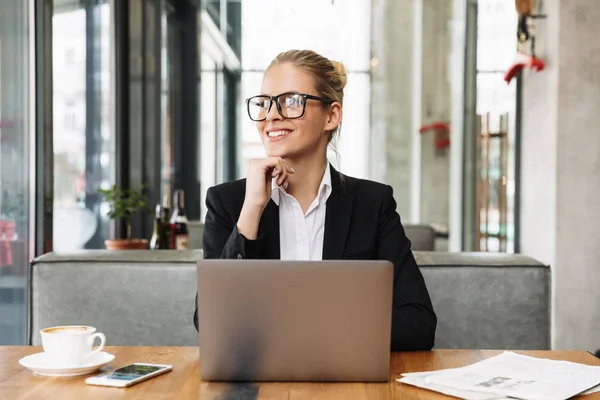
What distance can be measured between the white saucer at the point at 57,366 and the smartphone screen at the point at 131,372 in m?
0.04

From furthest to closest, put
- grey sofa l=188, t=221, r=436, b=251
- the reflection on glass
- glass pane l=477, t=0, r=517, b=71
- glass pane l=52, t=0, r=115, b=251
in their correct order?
glass pane l=477, t=0, r=517, b=71, the reflection on glass, grey sofa l=188, t=221, r=436, b=251, glass pane l=52, t=0, r=115, b=251

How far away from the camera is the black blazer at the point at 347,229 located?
5.79 feet

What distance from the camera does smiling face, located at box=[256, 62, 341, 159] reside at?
1.80 m

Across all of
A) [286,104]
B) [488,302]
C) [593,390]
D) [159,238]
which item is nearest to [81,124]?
[159,238]

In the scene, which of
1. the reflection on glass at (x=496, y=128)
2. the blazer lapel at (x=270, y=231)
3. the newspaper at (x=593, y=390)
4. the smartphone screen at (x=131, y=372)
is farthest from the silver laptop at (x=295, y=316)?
the reflection on glass at (x=496, y=128)

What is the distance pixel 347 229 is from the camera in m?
1.88

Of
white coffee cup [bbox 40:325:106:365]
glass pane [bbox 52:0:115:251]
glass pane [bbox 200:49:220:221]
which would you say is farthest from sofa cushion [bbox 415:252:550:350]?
glass pane [bbox 200:49:220:221]

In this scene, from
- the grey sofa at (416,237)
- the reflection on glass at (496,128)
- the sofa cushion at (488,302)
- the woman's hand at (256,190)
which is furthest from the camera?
the reflection on glass at (496,128)

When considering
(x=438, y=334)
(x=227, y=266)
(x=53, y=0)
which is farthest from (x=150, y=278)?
(x=53, y=0)

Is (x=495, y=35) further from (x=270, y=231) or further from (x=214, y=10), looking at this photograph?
(x=270, y=231)

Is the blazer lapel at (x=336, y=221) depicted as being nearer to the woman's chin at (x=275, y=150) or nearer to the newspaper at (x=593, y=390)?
the woman's chin at (x=275, y=150)

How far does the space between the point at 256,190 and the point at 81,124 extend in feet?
7.78

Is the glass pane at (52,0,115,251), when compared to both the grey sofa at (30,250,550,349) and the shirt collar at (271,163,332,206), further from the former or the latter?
the shirt collar at (271,163,332,206)

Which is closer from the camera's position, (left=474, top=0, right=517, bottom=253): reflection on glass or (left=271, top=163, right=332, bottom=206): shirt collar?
(left=271, top=163, right=332, bottom=206): shirt collar
